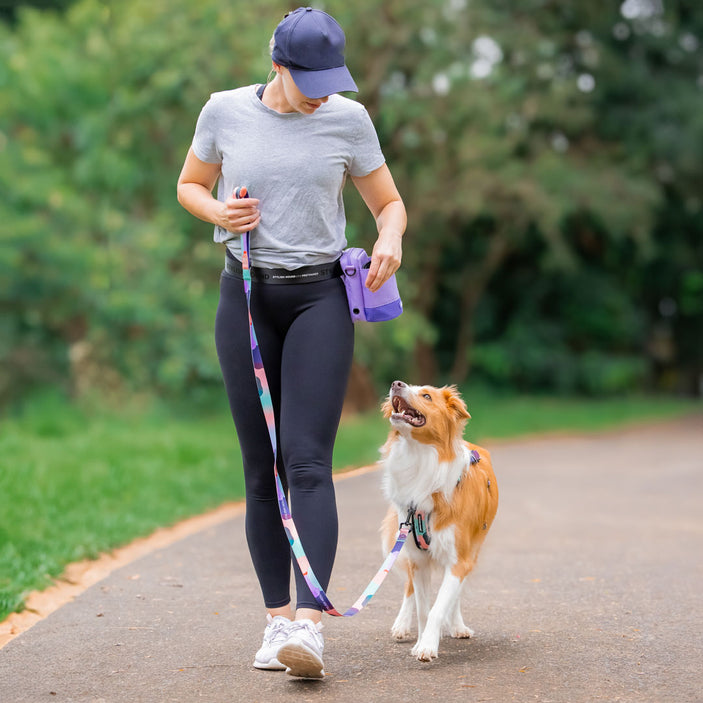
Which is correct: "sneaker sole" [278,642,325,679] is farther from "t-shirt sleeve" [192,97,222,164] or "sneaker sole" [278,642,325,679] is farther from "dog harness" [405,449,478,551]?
"t-shirt sleeve" [192,97,222,164]

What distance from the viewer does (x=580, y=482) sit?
1032 cm

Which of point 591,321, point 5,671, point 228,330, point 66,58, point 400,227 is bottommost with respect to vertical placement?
point 591,321

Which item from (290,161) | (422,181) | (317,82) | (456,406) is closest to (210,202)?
(290,161)

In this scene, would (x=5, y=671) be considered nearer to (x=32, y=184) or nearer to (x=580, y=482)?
(x=580, y=482)

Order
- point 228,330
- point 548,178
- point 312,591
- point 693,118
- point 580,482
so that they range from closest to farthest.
A: point 312,591
point 228,330
point 580,482
point 548,178
point 693,118

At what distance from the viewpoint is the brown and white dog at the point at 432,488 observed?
12.9ft

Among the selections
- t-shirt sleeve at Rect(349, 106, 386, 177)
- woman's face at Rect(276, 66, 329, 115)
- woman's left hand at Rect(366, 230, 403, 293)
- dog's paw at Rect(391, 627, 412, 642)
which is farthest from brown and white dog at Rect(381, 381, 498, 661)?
woman's face at Rect(276, 66, 329, 115)

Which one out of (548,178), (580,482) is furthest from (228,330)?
(548,178)

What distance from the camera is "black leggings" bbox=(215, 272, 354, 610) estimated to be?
3742mm

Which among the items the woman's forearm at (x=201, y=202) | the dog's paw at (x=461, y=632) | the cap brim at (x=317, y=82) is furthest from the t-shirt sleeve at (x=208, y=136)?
the dog's paw at (x=461, y=632)

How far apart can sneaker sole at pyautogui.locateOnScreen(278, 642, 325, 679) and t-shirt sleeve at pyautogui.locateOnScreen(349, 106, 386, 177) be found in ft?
5.63

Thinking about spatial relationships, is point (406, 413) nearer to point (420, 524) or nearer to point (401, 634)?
point (420, 524)

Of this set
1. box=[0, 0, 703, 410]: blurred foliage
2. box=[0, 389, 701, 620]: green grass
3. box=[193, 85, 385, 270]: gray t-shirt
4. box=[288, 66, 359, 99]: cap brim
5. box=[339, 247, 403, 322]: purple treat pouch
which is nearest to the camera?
box=[288, 66, 359, 99]: cap brim

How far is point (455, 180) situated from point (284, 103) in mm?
15430
